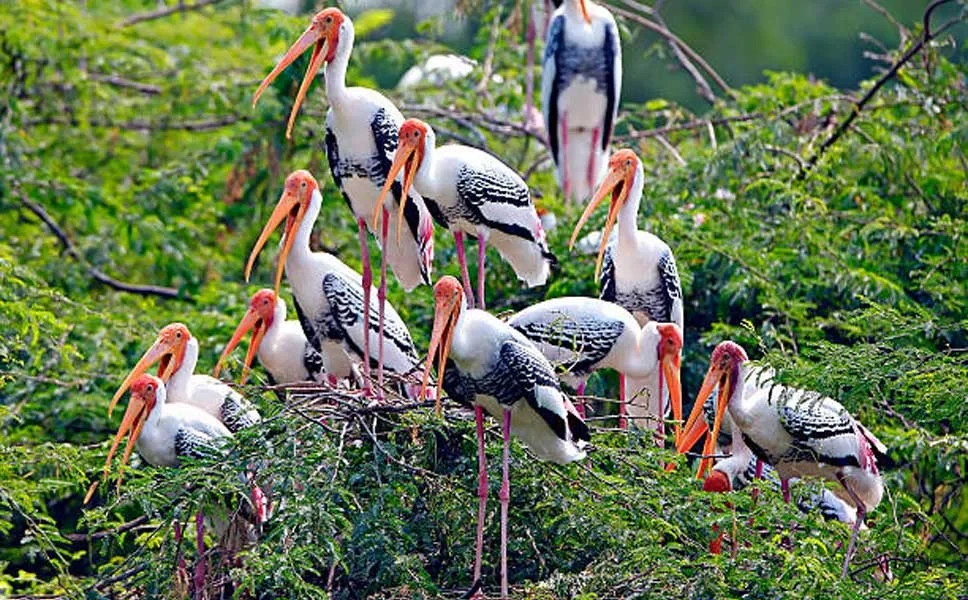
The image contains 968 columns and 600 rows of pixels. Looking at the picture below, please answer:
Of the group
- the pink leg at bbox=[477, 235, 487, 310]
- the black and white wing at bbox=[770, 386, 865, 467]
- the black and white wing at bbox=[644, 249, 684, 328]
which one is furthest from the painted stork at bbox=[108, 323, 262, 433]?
the black and white wing at bbox=[770, 386, 865, 467]

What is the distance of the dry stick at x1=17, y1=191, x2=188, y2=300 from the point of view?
11.6 metres

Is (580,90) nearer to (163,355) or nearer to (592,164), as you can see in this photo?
(592,164)

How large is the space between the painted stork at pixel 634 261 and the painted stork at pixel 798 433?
45.9 inches

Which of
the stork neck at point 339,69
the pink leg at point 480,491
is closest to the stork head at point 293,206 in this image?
the stork neck at point 339,69

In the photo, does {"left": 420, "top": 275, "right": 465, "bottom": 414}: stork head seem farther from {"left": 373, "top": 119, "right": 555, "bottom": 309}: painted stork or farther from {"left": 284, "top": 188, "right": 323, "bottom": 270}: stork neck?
{"left": 284, "top": 188, "right": 323, "bottom": 270}: stork neck

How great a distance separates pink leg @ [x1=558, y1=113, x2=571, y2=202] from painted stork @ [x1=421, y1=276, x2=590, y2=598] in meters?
3.91

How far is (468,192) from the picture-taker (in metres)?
8.28

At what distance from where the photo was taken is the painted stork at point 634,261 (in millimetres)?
9102

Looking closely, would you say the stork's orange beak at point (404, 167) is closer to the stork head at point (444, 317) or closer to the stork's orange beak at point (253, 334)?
the stork's orange beak at point (253, 334)

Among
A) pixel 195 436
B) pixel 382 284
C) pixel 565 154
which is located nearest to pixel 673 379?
pixel 382 284

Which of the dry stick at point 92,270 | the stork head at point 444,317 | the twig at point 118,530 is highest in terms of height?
the stork head at point 444,317

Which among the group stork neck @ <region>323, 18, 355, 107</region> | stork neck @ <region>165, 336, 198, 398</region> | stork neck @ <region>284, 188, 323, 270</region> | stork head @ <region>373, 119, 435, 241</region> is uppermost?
stork neck @ <region>323, 18, 355, 107</region>

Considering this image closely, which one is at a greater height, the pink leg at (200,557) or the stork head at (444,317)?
the stork head at (444,317)

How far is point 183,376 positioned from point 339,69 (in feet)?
4.60
